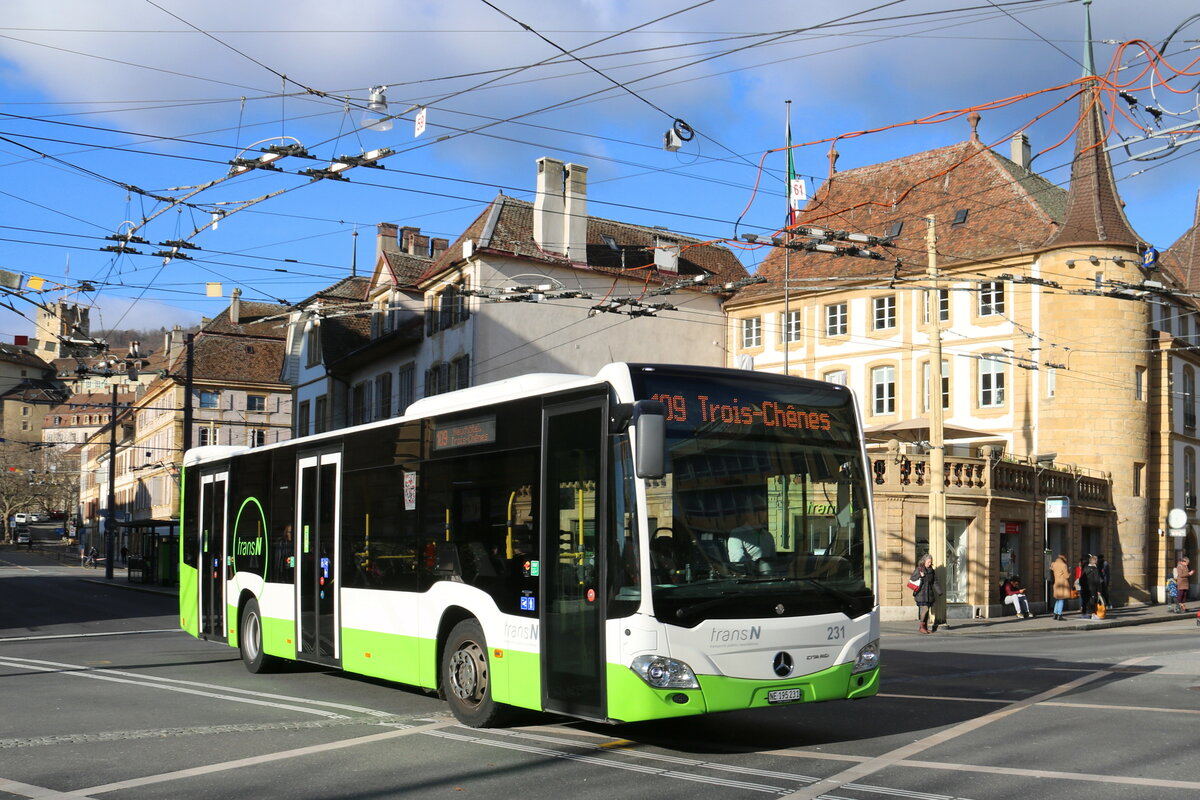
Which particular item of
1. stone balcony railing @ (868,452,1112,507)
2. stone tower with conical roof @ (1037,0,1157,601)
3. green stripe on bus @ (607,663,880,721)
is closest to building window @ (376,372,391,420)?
stone balcony railing @ (868,452,1112,507)

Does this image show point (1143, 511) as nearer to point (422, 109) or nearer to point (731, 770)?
point (422, 109)

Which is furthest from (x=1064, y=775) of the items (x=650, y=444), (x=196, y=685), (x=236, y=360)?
(x=236, y=360)

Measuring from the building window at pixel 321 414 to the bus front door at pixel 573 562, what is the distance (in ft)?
148

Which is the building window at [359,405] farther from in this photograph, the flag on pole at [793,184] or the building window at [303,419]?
the flag on pole at [793,184]

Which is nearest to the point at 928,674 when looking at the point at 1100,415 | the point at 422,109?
the point at 422,109

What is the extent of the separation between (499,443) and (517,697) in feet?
7.18

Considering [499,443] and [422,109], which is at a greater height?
[422,109]

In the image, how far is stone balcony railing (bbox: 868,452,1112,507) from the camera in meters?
32.4

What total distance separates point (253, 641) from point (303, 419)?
140 ft

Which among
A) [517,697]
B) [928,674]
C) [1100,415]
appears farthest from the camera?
[1100,415]

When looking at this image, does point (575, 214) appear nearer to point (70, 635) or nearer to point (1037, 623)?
point (1037, 623)

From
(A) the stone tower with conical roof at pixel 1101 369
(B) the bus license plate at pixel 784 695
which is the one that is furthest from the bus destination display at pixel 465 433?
(A) the stone tower with conical roof at pixel 1101 369

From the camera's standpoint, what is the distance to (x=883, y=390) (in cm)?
4822

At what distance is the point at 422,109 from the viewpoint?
56.6 feet
